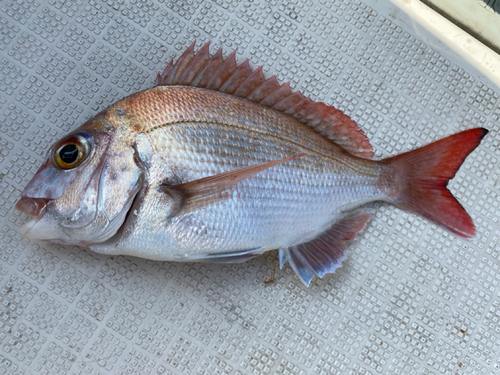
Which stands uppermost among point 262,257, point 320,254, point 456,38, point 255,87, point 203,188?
point 456,38

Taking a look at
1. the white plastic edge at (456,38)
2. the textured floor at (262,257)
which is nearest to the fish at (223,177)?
the textured floor at (262,257)

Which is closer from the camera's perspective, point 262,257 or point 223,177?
point 223,177

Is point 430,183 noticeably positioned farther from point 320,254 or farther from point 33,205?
point 33,205

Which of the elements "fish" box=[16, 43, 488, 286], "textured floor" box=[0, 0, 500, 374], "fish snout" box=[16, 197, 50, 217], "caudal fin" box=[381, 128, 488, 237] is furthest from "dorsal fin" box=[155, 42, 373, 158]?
"fish snout" box=[16, 197, 50, 217]

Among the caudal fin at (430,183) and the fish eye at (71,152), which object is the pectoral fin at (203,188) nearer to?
the fish eye at (71,152)

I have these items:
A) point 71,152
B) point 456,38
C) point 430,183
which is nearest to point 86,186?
point 71,152

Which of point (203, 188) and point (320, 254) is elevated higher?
point (203, 188)
